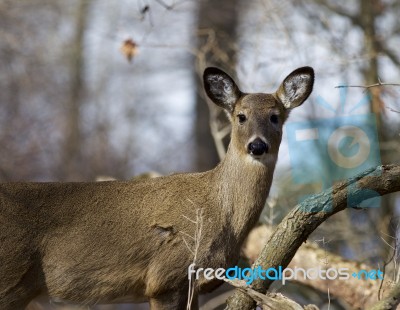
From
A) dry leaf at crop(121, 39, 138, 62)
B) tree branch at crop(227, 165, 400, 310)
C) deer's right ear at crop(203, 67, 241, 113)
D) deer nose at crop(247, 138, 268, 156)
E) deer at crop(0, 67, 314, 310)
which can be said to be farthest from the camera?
dry leaf at crop(121, 39, 138, 62)

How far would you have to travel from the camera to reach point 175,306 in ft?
24.1

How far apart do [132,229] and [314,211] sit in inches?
64.9

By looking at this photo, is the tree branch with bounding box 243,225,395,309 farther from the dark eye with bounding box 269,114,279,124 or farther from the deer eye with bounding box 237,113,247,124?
the deer eye with bounding box 237,113,247,124

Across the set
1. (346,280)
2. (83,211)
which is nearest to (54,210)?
(83,211)

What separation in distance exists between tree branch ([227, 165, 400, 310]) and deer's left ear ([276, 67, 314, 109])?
160 cm

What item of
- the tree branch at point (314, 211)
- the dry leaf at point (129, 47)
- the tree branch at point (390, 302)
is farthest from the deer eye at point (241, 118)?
the dry leaf at point (129, 47)

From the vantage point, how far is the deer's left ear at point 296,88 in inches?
322

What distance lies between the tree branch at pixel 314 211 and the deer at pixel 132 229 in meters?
0.61

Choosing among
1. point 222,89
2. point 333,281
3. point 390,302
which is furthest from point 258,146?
point 333,281

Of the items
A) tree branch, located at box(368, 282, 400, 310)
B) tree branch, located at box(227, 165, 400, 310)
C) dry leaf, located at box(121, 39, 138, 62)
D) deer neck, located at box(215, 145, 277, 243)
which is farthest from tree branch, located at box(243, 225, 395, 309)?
tree branch, located at box(368, 282, 400, 310)

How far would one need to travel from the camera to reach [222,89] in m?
8.22

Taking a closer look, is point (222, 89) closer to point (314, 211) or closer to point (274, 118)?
point (274, 118)

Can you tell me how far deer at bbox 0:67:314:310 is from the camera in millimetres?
7410

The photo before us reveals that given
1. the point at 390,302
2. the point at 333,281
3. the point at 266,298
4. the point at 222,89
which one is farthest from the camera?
the point at 333,281
